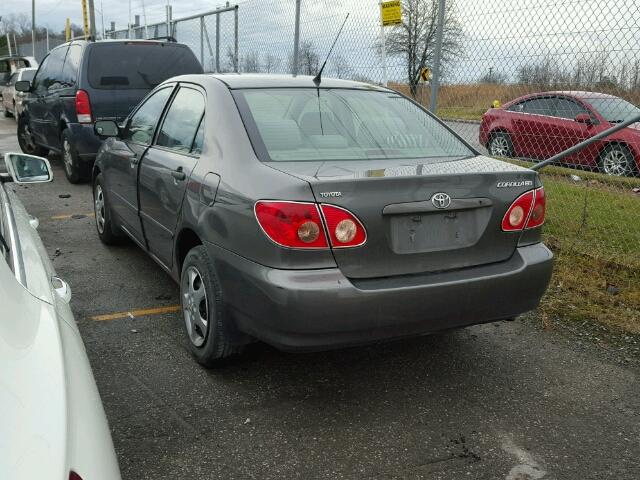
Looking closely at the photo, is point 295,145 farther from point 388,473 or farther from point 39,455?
point 39,455

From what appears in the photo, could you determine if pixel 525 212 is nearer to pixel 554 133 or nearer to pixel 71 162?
pixel 554 133

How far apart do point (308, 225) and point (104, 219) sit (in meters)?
3.51

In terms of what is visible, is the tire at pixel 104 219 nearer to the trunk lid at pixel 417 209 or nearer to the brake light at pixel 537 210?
the trunk lid at pixel 417 209

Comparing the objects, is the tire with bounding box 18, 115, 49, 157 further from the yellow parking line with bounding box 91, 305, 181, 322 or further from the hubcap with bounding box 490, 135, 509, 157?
the hubcap with bounding box 490, 135, 509, 157

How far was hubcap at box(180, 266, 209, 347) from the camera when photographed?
3303mm

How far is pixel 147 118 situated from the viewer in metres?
4.63

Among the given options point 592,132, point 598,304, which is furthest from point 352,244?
point 592,132

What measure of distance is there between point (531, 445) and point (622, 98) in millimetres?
3452

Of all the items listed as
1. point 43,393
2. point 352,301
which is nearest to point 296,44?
point 352,301

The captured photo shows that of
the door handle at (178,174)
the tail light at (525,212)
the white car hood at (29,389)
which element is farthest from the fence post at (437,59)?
the white car hood at (29,389)

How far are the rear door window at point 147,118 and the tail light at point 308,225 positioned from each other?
6.71 ft

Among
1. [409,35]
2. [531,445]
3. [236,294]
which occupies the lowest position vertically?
[531,445]

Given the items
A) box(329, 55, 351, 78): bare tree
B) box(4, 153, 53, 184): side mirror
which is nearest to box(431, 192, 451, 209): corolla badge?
box(4, 153, 53, 184): side mirror

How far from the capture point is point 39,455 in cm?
112
